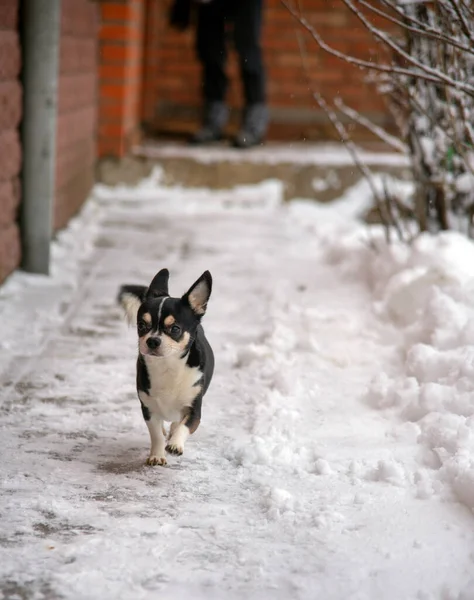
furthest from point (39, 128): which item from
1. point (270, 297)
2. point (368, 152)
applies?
point (368, 152)

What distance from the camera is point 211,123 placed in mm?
9078

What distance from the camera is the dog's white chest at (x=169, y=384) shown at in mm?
2830

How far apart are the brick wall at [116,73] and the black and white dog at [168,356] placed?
5549 millimetres

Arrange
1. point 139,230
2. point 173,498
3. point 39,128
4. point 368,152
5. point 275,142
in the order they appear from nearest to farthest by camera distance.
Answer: point 173,498 < point 39,128 < point 139,230 < point 368,152 < point 275,142

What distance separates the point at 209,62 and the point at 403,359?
17.4ft

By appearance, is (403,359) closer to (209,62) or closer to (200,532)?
(200,532)

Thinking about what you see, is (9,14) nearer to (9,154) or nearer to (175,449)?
(9,154)

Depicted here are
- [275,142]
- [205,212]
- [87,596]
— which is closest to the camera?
[87,596]

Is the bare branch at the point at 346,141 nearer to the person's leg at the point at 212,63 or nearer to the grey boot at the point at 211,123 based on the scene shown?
the person's leg at the point at 212,63

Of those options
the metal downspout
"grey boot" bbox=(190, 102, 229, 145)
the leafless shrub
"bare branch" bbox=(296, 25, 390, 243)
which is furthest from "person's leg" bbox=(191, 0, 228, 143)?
the metal downspout

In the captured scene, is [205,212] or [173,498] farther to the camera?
[205,212]

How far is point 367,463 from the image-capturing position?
301cm

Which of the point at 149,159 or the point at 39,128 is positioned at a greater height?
the point at 39,128

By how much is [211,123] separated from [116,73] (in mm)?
1215
